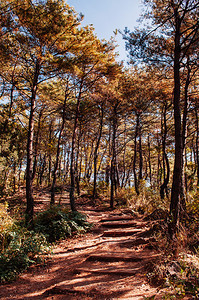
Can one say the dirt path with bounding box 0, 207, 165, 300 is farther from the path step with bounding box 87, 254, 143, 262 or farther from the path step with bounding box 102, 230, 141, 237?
the path step with bounding box 102, 230, 141, 237

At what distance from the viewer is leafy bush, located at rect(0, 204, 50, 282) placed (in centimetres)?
372

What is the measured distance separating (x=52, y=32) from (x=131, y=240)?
23.8 ft

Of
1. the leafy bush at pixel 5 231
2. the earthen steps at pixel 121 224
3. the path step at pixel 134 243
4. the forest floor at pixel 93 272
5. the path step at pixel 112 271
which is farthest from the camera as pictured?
the earthen steps at pixel 121 224

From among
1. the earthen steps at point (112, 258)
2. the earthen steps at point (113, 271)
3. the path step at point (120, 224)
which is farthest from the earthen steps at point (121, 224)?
the earthen steps at point (113, 271)

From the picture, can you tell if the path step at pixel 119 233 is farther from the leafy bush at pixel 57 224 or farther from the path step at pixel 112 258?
the path step at pixel 112 258

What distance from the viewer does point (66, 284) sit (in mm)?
3357

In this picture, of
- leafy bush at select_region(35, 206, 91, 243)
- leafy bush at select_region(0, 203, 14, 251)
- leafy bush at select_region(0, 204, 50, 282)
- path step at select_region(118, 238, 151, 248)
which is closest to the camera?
leafy bush at select_region(0, 204, 50, 282)

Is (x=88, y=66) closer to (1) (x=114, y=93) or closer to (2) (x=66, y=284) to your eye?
(1) (x=114, y=93)

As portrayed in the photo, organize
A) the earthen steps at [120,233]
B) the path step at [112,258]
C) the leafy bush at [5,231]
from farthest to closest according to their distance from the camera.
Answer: the earthen steps at [120,233]
the leafy bush at [5,231]
the path step at [112,258]

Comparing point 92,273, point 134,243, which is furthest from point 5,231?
point 134,243

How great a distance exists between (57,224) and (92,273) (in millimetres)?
2576

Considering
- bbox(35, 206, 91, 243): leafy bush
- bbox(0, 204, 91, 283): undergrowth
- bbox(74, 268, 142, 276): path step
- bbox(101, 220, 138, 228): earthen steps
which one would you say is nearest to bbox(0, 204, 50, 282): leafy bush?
bbox(0, 204, 91, 283): undergrowth

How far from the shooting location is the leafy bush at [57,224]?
18.7ft

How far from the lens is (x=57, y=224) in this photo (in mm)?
5926
